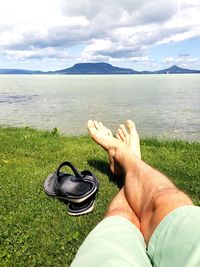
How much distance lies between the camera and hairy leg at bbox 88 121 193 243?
315 cm

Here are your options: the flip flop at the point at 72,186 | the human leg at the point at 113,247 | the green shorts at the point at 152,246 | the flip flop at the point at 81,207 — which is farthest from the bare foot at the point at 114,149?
the green shorts at the point at 152,246

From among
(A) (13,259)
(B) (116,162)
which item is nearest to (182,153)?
(B) (116,162)

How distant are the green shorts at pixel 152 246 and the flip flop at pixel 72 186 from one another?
2.03 meters

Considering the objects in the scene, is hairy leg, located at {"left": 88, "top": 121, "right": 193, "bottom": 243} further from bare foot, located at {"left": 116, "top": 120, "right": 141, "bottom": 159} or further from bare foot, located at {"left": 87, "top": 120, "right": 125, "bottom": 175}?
bare foot, located at {"left": 116, "top": 120, "right": 141, "bottom": 159}

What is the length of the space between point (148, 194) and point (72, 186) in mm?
1873

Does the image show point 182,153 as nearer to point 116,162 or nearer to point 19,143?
point 116,162

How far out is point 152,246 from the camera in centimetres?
270

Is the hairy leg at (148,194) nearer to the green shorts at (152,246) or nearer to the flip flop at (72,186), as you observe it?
the green shorts at (152,246)

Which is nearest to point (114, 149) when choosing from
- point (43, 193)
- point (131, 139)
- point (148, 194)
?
point (131, 139)

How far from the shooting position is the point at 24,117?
22.2 m

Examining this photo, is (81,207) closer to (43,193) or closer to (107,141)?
(43,193)

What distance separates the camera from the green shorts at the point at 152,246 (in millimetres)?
2307

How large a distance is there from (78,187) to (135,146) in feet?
4.67

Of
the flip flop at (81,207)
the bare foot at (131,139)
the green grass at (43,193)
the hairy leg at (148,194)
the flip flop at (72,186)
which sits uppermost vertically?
the hairy leg at (148,194)
